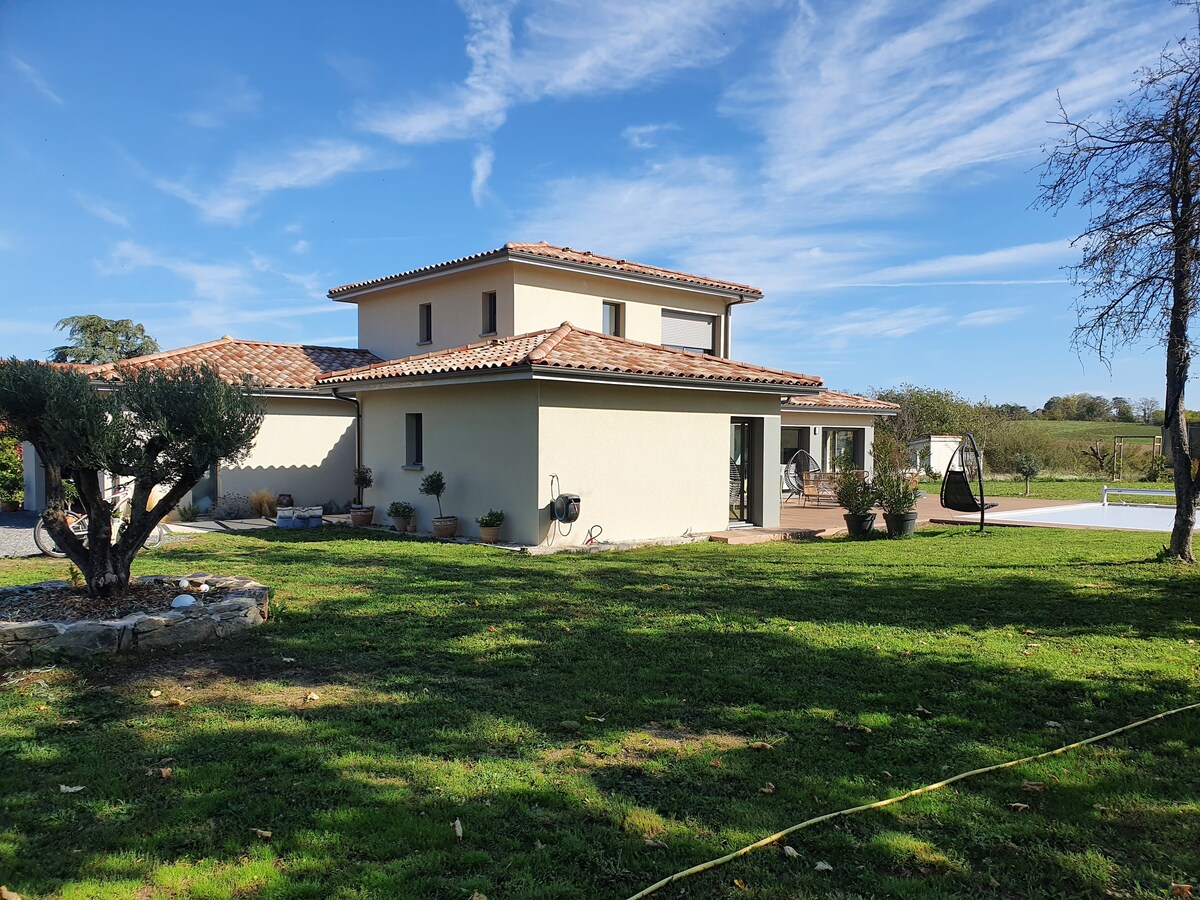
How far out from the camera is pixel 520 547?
515 inches

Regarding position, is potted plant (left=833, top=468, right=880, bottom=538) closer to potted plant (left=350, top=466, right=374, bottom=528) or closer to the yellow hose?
potted plant (left=350, top=466, right=374, bottom=528)

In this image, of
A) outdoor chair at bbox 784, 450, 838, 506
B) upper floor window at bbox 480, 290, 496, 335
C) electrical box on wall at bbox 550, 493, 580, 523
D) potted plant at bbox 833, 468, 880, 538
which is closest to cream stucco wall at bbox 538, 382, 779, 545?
electrical box on wall at bbox 550, 493, 580, 523

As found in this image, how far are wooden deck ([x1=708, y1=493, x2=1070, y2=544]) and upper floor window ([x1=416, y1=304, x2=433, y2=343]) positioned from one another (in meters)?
10.1

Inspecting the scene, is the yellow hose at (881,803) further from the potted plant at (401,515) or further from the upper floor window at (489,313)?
the upper floor window at (489,313)

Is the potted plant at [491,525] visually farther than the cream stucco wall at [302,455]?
No

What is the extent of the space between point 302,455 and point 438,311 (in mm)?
5080

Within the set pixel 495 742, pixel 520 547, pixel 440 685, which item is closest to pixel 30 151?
pixel 520 547

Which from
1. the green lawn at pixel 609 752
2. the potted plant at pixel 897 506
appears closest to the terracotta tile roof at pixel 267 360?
the green lawn at pixel 609 752

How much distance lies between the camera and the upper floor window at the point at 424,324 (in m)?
20.8

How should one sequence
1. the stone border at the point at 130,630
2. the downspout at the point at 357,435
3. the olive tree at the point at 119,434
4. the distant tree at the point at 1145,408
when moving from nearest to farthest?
1. the stone border at the point at 130,630
2. the olive tree at the point at 119,434
3. the downspout at the point at 357,435
4. the distant tree at the point at 1145,408

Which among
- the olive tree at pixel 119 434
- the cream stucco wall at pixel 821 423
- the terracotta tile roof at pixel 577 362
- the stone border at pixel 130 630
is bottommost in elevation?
the stone border at pixel 130 630

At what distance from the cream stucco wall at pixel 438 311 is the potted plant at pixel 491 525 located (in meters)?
5.60

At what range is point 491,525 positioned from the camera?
13703mm

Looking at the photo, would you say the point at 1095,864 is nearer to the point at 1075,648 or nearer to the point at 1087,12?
the point at 1075,648
